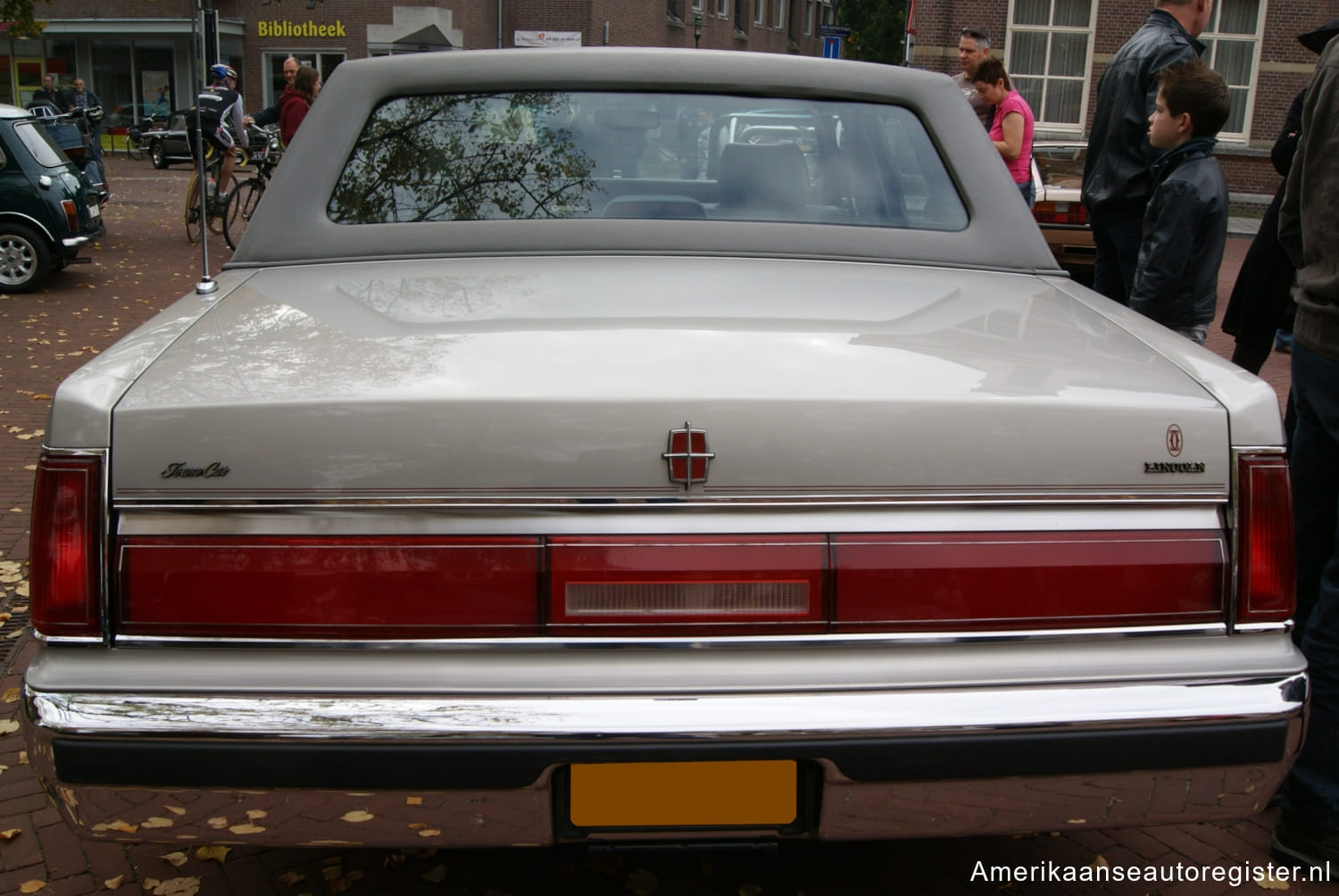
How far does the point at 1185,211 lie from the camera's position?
4.25 m

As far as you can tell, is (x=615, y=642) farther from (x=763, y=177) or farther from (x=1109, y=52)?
(x=1109, y=52)

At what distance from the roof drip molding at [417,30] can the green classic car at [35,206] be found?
88.6ft

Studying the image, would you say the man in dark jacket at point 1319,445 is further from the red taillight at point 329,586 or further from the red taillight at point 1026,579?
the red taillight at point 329,586

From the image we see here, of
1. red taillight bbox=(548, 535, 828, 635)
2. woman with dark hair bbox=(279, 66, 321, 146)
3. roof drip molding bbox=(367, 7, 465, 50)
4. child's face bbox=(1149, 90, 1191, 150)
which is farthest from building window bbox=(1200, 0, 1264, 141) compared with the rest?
red taillight bbox=(548, 535, 828, 635)

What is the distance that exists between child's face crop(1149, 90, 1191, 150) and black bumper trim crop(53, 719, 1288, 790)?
3.19 metres

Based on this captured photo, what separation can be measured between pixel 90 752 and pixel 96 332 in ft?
28.9

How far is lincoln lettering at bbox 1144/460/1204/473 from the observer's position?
1941 millimetres

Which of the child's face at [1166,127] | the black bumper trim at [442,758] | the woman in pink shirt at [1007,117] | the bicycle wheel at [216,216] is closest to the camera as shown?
the black bumper trim at [442,758]

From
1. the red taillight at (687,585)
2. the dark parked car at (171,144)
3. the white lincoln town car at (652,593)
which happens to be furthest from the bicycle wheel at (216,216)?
the dark parked car at (171,144)

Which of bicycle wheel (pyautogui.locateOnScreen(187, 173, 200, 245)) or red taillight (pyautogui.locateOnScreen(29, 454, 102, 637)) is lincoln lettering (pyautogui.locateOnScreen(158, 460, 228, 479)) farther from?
bicycle wheel (pyautogui.locateOnScreen(187, 173, 200, 245))

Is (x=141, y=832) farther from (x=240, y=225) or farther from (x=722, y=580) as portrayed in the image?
(x=240, y=225)

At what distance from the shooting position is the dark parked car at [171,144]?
28547 millimetres

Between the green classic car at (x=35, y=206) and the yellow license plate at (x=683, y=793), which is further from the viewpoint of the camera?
the green classic car at (x=35, y=206)

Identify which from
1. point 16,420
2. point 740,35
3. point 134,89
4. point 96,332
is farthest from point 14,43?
point 16,420
